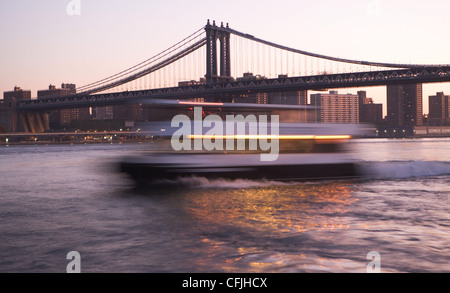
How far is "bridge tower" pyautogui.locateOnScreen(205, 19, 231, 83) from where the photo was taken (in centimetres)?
6638

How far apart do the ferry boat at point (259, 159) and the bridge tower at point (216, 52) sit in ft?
173

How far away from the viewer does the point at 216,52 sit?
6700cm

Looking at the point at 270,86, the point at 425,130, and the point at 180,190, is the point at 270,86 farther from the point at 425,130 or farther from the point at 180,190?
the point at 425,130

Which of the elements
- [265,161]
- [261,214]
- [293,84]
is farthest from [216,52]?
[261,214]

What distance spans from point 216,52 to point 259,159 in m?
56.4

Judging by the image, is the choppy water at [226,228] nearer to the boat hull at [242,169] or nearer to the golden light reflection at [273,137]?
the boat hull at [242,169]

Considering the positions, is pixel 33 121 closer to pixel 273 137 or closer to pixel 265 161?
pixel 273 137

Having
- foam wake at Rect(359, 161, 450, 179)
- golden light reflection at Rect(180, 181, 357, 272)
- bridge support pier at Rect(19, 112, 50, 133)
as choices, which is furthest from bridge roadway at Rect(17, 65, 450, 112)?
golden light reflection at Rect(180, 181, 357, 272)

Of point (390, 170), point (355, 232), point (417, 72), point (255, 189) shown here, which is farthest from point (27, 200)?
point (417, 72)

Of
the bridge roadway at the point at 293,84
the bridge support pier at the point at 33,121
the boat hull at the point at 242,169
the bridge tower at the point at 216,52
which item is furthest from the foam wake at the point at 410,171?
the bridge support pier at the point at 33,121

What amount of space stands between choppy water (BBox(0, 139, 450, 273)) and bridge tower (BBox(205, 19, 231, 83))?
55.8 m

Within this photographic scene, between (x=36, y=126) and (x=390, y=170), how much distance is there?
70.3 metres

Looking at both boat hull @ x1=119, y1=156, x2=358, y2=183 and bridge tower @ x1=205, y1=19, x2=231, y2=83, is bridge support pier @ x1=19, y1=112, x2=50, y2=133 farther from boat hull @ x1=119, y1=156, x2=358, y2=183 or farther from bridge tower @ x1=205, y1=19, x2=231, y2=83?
boat hull @ x1=119, y1=156, x2=358, y2=183

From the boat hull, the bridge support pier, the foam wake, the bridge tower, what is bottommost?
the foam wake
